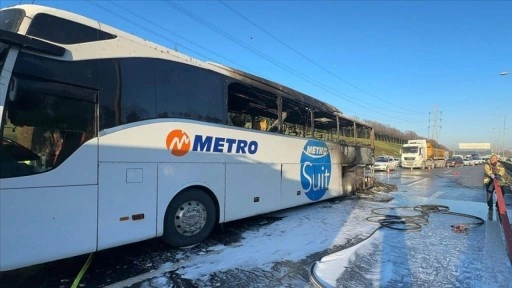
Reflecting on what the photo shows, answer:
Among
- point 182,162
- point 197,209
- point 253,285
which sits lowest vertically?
point 253,285

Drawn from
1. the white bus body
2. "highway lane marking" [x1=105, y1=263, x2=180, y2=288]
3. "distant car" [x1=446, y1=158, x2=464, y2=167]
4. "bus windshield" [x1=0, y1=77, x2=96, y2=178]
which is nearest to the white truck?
Answer: "distant car" [x1=446, y1=158, x2=464, y2=167]

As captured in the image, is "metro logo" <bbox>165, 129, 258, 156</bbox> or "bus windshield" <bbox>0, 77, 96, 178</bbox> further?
"metro logo" <bbox>165, 129, 258, 156</bbox>

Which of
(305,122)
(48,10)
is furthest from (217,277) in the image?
(305,122)

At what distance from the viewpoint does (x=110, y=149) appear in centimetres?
518

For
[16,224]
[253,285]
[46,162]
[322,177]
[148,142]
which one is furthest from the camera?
[322,177]

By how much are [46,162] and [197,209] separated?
2737 millimetres

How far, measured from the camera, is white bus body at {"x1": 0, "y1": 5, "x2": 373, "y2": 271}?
427cm

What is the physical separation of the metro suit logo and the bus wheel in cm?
72

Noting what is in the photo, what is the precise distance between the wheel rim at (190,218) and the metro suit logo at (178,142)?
36.2 inches

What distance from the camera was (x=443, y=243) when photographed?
7.13 meters

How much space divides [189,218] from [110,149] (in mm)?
1943

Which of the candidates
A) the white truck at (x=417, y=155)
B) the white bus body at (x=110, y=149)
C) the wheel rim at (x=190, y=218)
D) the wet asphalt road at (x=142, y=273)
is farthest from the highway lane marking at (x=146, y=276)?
the white truck at (x=417, y=155)

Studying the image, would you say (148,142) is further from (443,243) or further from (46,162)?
(443,243)

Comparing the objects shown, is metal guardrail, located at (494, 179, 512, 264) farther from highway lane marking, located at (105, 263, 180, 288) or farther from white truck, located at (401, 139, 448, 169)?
white truck, located at (401, 139, 448, 169)
